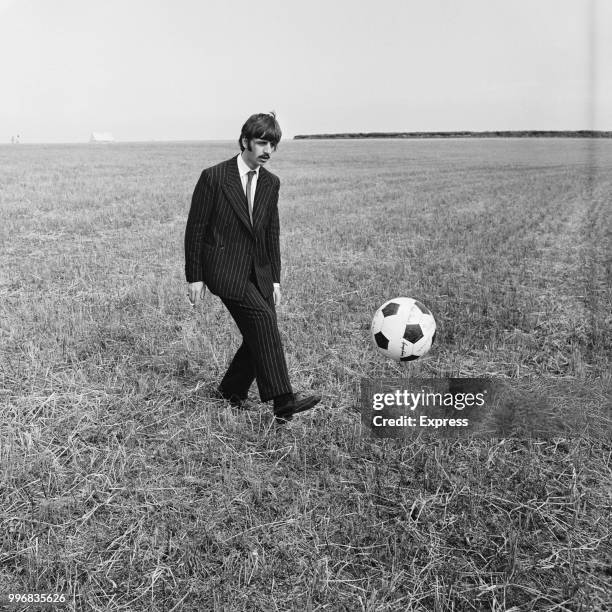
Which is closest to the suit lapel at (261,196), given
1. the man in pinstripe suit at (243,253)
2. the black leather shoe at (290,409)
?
the man in pinstripe suit at (243,253)

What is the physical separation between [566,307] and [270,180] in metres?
4.75

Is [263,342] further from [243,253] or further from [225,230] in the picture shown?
[225,230]

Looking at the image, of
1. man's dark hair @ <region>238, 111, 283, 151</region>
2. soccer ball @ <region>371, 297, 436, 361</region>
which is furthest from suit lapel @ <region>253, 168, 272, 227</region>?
soccer ball @ <region>371, 297, 436, 361</region>

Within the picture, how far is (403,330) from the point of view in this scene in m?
4.85

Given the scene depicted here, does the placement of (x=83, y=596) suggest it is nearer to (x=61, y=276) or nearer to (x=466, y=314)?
(x=466, y=314)

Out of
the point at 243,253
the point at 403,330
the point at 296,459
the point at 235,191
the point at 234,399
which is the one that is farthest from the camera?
the point at 403,330

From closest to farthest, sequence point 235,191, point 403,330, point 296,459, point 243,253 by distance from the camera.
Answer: point 296,459, point 235,191, point 243,253, point 403,330

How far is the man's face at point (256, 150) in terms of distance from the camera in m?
3.87

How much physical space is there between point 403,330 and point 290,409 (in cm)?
124

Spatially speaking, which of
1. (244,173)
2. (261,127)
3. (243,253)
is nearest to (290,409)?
(243,253)

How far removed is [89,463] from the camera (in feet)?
12.5

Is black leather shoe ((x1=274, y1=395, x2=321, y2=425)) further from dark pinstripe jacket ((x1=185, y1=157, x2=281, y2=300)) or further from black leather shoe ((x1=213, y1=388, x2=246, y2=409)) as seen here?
dark pinstripe jacket ((x1=185, y1=157, x2=281, y2=300))

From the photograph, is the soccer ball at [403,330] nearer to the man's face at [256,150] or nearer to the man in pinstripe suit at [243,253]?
the man in pinstripe suit at [243,253]

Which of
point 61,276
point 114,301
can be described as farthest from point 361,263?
point 61,276
